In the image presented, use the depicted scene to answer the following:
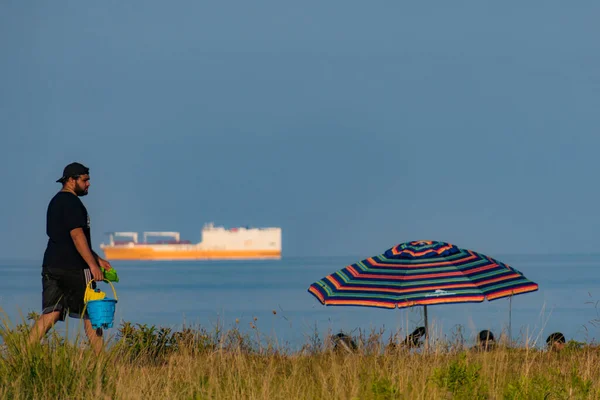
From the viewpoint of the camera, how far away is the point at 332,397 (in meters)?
6.46

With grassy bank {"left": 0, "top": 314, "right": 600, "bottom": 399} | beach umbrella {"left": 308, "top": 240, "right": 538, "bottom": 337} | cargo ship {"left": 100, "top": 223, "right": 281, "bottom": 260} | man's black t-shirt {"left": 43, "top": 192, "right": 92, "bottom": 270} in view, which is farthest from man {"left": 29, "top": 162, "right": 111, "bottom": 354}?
cargo ship {"left": 100, "top": 223, "right": 281, "bottom": 260}

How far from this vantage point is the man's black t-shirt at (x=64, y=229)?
Result: 7871 millimetres

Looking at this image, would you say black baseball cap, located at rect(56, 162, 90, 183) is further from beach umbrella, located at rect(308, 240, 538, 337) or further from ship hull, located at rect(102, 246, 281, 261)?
ship hull, located at rect(102, 246, 281, 261)

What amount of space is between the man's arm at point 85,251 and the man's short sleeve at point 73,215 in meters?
0.05

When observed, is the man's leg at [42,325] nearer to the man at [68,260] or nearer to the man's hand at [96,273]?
the man at [68,260]

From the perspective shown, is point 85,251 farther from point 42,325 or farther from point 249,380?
point 249,380

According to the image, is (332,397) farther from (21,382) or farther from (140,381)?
(21,382)

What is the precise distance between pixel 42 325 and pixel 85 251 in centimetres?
75

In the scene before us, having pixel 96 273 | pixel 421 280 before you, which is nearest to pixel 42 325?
pixel 96 273

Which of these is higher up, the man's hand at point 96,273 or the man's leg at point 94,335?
the man's hand at point 96,273

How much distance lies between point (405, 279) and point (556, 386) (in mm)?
2686

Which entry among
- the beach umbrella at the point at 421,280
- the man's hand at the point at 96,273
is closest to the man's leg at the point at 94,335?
the man's hand at the point at 96,273

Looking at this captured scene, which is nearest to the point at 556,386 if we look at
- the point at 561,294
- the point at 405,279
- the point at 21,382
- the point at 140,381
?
the point at 405,279

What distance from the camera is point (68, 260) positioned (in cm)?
A: 792
